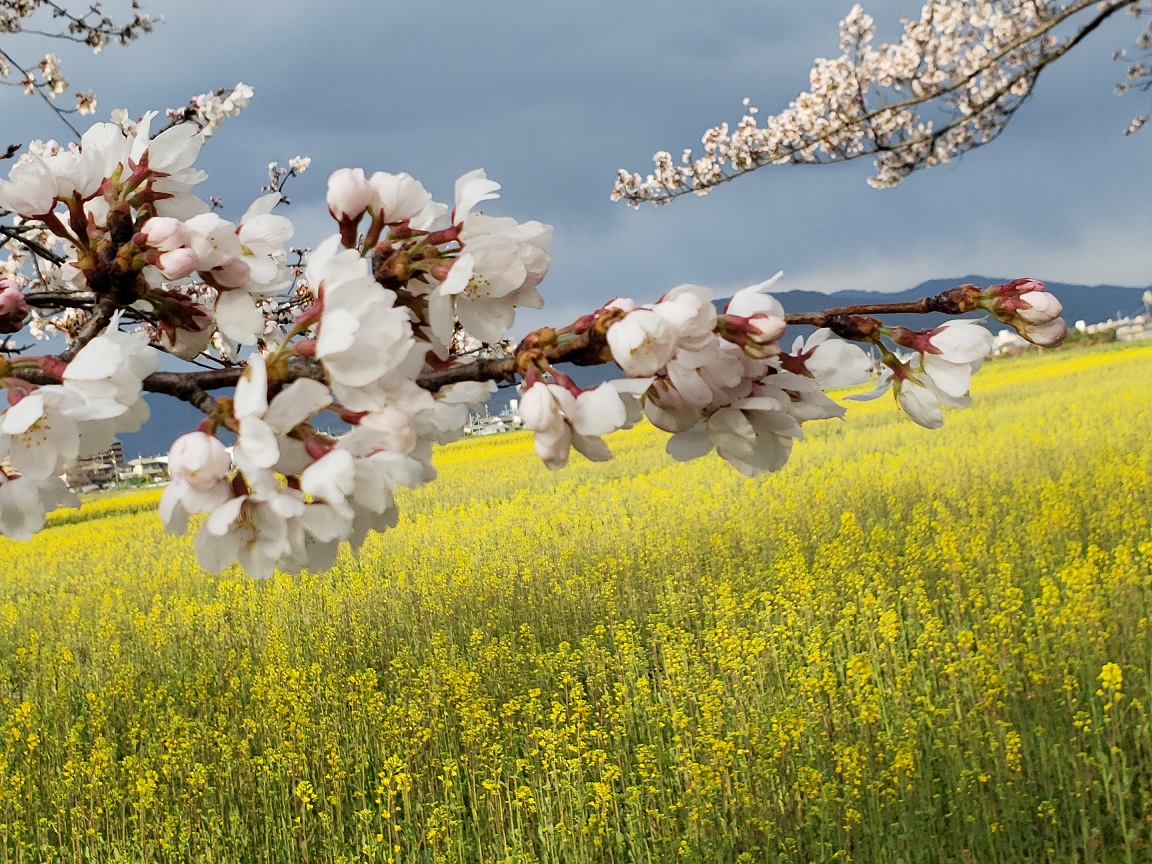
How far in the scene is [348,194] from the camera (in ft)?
2.32

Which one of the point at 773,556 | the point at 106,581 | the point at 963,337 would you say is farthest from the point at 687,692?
the point at 106,581

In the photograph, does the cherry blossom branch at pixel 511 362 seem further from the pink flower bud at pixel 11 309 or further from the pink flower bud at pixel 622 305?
the pink flower bud at pixel 11 309

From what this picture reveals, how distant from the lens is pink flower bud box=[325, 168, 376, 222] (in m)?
0.70

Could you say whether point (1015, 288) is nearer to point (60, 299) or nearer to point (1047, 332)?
point (1047, 332)

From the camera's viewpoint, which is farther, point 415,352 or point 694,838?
point 694,838

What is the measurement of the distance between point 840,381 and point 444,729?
3416 mm

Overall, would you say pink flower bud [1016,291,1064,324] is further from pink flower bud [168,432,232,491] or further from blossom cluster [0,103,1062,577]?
pink flower bud [168,432,232,491]

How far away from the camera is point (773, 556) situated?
5.71m

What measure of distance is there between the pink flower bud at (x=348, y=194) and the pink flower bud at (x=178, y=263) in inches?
5.4

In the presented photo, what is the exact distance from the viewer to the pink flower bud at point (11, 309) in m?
0.85

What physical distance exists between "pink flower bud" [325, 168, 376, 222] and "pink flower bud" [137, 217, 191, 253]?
0.16 metres

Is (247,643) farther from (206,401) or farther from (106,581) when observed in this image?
(206,401)

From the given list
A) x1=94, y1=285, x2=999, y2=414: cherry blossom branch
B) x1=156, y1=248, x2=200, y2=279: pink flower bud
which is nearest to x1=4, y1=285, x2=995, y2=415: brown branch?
x1=94, y1=285, x2=999, y2=414: cherry blossom branch

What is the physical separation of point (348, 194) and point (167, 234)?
0.61ft
